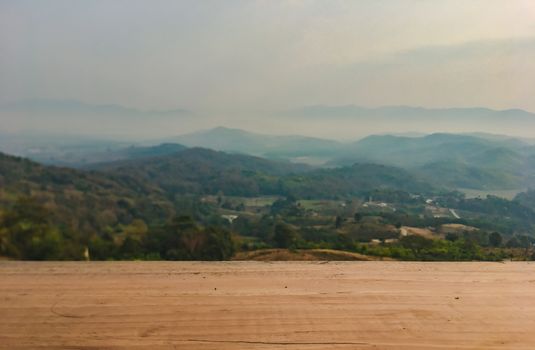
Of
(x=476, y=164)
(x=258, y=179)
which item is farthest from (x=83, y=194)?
(x=476, y=164)

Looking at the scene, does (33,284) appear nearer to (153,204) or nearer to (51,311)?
(51,311)

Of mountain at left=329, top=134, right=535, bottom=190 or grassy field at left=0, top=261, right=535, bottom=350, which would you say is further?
mountain at left=329, top=134, right=535, bottom=190

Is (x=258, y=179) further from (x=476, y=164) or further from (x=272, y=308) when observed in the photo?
(x=272, y=308)

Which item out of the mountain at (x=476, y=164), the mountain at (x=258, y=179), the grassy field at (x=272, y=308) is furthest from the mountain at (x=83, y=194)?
the grassy field at (x=272, y=308)

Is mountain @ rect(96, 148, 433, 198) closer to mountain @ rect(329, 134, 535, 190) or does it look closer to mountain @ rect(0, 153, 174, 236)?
mountain @ rect(329, 134, 535, 190)

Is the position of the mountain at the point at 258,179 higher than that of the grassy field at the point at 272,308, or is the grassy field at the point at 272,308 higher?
the grassy field at the point at 272,308

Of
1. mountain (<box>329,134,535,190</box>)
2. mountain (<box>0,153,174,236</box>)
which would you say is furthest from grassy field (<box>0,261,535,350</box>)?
mountain (<box>0,153,174,236</box>)

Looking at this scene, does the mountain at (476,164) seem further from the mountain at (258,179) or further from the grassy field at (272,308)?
the grassy field at (272,308)

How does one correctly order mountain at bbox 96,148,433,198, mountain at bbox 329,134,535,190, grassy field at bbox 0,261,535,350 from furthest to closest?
mountain at bbox 96,148,433,198 → mountain at bbox 329,134,535,190 → grassy field at bbox 0,261,535,350
